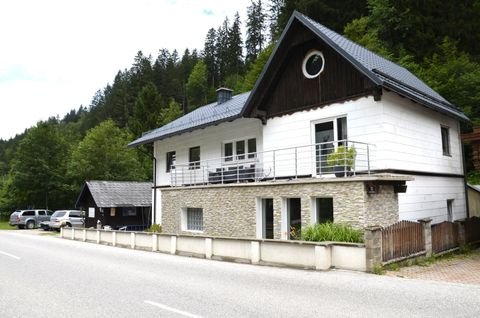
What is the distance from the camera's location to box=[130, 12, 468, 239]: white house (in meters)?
13.3

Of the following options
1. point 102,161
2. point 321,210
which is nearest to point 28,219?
point 102,161

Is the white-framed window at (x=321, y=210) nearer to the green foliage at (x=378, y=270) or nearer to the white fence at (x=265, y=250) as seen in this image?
the white fence at (x=265, y=250)

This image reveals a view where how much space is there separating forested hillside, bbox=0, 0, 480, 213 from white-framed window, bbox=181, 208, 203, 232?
32.2 ft

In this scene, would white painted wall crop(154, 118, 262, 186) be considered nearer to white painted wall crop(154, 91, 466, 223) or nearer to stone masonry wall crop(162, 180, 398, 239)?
white painted wall crop(154, 91, 466, 223)

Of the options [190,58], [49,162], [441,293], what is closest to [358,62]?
[441,293]

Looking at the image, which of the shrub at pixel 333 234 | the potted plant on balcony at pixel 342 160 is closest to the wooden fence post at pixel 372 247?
the shrub at pixel 333 234

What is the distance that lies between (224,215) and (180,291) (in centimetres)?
887

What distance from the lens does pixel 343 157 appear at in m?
13.3

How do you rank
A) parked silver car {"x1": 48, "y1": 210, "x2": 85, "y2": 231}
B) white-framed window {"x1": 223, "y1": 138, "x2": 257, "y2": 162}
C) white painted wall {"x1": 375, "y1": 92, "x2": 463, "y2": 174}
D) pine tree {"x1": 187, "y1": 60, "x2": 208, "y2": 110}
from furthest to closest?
1. pine tree {"x1": 187, "y1": 60, "x2": 208, "y2": 110}
2. parked silver car {"x1": 48, "y1": 210, "x2": 85, "y2": 231}
3. white-framed window {"x1": 223, "y1": 138, "x2": 257, "y2": 162}
4. white painted wall {"x1": 375, "y1": 92, "x2": 463, "y2": 174}

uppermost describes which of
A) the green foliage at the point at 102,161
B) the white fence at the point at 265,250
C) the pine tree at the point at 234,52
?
the pine tree at the point at 234,52

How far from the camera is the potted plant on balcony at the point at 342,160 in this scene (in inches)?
516

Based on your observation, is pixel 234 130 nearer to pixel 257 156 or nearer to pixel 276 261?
pixel 257 156

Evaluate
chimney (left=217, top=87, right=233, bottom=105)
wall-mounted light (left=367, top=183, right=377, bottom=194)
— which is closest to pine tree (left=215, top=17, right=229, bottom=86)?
chimney (left=217, top=87, right=233, bottom=105)

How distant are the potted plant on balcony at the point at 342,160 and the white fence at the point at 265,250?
9.91 ft
